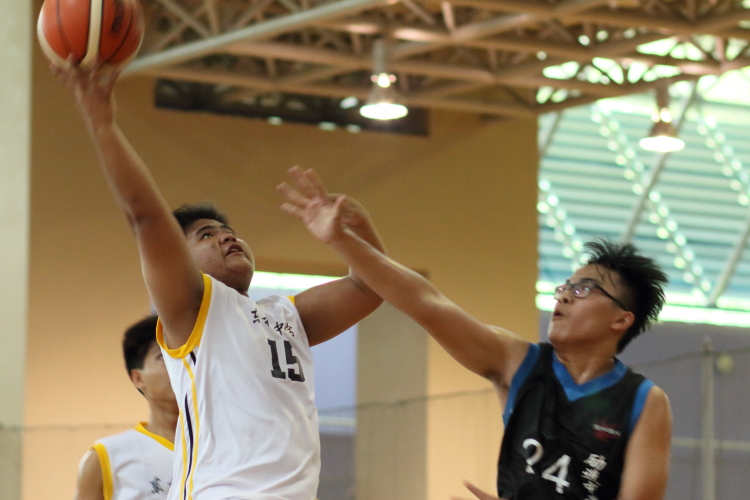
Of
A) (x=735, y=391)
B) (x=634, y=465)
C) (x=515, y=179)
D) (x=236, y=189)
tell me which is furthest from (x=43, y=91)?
(x=634, y=465)

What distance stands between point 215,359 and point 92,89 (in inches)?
31.1

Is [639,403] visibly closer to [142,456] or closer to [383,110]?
[142,456]

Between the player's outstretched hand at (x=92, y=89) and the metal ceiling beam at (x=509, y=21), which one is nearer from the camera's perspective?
the player's outstretched hand at (x=92, y=89)

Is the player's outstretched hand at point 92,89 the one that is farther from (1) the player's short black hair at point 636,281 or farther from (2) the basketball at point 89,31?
(1) the player's short black hair at point 636,281

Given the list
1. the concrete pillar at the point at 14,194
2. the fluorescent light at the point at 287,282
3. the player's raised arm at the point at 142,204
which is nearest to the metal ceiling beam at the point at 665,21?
the concrete pillar at the point at 14,194

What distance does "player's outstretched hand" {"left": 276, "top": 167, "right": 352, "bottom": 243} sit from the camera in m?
2.98

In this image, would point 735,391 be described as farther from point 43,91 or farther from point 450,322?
point 43,91

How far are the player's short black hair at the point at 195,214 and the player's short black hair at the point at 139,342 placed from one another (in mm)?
1009

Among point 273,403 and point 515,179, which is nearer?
point 273,403

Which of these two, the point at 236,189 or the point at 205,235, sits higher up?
the point at 236,189

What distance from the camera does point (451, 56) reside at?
40.4 feet

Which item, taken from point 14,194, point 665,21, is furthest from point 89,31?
point 14,194

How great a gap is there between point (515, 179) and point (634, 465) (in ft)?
34.7

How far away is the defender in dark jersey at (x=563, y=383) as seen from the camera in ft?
9.51
